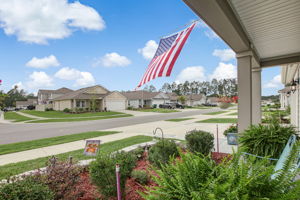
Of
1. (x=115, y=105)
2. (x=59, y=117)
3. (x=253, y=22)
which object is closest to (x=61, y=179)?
(x=253, y=22)

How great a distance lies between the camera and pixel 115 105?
3431 cm

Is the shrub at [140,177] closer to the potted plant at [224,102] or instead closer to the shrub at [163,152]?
the shrub at [163,152]

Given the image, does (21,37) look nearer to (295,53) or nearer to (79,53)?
(79,53)

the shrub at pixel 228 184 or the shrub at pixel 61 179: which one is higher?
the shrub at pixel 228 184

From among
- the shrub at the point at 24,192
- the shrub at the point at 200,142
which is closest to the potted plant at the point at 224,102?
the shrub at the point at 200,142

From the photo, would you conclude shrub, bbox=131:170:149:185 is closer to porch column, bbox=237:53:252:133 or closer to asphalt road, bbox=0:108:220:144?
porch column, bbox=237:53:252:133

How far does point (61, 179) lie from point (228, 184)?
7.49ft

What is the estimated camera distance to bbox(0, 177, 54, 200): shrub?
171 cm

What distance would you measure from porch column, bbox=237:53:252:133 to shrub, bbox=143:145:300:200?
135 inches

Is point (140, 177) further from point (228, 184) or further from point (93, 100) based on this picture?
point (93, 100)

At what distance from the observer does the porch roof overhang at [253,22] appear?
2553 mm

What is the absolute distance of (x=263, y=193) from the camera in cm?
112

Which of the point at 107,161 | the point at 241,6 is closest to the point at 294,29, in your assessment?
the point at 241,6

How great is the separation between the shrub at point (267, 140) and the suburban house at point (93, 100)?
1136 inches
